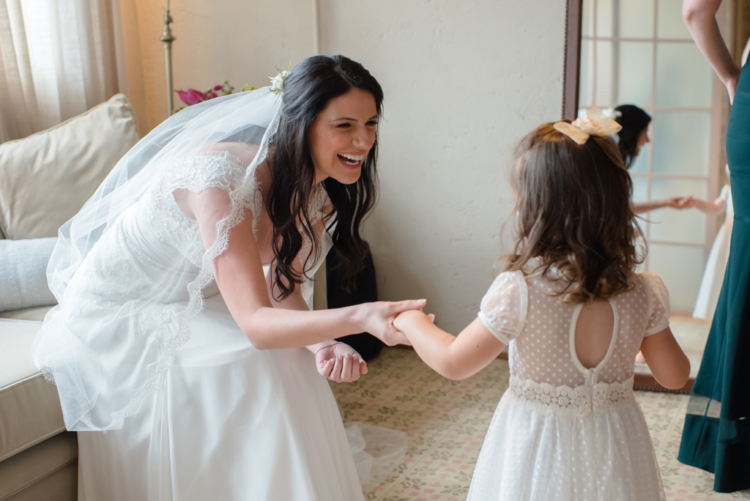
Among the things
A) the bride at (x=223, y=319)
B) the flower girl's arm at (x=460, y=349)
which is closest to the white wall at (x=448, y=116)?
the bride at (x=223, y=319)

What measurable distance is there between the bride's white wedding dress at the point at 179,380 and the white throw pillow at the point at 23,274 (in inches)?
16.4

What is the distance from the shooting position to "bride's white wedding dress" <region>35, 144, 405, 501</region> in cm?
129

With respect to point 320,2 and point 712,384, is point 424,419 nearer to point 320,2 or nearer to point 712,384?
point 712,384

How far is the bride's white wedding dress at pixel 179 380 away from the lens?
1291 millimetres

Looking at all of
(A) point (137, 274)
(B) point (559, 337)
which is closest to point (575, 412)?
(B) point (559, 337)

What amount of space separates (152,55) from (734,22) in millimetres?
2471

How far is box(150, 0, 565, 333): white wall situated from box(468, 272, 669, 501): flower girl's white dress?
1.71 m

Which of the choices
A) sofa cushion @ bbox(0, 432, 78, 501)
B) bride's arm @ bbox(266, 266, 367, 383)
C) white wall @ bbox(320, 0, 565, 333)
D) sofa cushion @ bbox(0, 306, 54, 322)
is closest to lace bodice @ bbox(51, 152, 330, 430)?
sofa cushion @ bbox(0, 432, 78, 501)

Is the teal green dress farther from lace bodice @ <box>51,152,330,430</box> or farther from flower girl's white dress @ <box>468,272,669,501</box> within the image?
lace bodice @ <box>51,152,330,430</box>

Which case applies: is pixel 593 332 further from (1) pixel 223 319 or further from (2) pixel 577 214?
(1) pixel 223 319

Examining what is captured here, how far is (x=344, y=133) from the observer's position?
4.39ft

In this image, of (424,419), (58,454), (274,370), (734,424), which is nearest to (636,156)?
(734,424)

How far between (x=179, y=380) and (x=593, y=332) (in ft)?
2.67

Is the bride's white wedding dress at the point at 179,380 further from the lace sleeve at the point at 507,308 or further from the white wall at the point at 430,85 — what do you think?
the white wall at the point at 430,85
